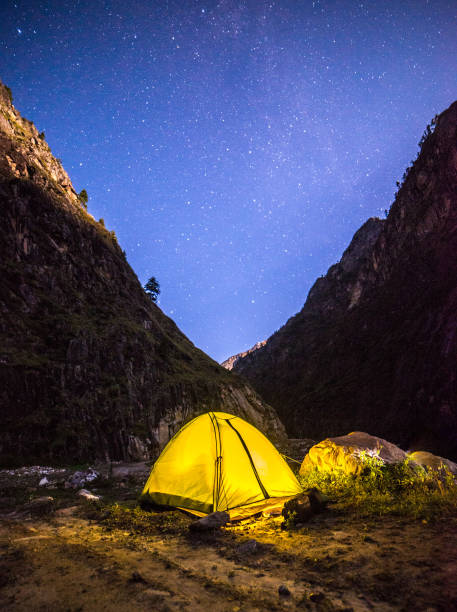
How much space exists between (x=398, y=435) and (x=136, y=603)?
30078 mm

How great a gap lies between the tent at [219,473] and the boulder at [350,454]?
1.26 meters

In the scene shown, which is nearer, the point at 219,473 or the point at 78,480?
the point at 219,473

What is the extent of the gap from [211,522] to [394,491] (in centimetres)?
357

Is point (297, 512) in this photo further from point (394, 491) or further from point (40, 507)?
point (40, 507)

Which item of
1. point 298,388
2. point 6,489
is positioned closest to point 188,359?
point 6,489

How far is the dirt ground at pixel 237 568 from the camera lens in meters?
2.59

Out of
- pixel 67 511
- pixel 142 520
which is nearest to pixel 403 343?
pixel 142 520

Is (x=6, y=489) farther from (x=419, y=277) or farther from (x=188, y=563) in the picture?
(x=419, y=277)

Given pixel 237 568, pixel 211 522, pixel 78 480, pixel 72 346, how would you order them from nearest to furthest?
1. pixel 237 568
2. pixel 211 522
3. pixel 78 480
4. pixel 72 346

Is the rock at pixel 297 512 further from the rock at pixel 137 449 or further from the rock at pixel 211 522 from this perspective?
the rock at pixel 137 449

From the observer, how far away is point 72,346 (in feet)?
67.3

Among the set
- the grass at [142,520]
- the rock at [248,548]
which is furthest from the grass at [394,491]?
the grass at [142,520]

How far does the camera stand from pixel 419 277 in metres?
38.7

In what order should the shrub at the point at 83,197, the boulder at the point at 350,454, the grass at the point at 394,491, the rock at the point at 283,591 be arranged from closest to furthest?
the rock at the point at 283,591
the grass at the point at 394,491
the boulder at the point at 350,454
the shrub at the point at 83,197
